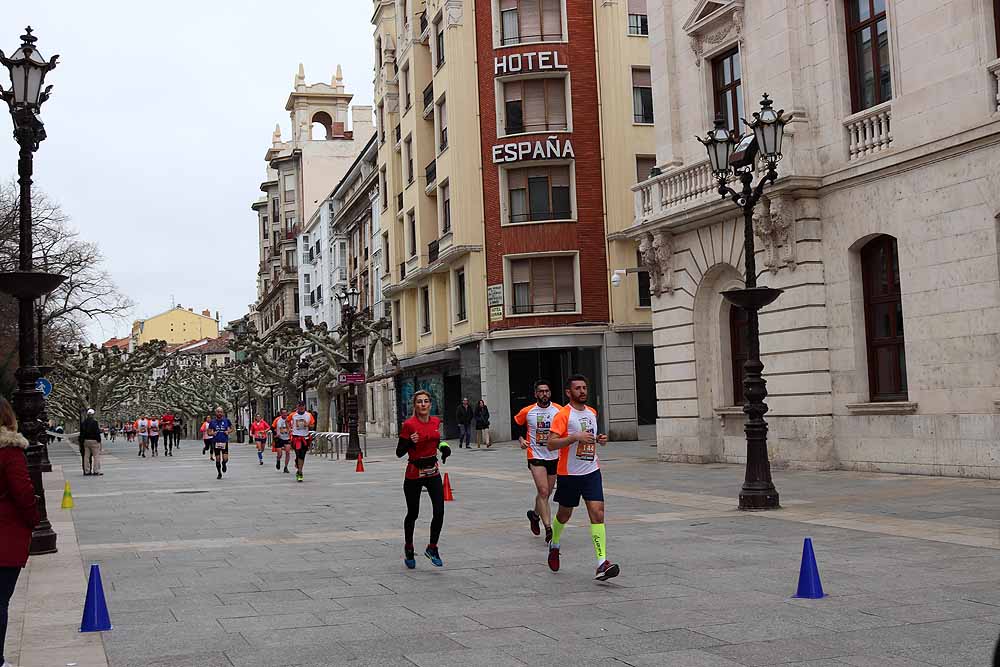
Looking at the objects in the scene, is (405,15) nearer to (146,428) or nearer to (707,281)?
(146,428)

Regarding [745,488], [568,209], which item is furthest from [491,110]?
[745,488]

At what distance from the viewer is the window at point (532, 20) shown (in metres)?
40.7

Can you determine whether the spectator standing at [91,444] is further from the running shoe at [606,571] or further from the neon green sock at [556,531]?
the running shoe at [606,571]

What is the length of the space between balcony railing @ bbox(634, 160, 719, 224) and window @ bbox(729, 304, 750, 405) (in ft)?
8.71

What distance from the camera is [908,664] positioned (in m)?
6.48

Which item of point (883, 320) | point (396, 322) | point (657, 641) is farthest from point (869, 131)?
point (396, 322)

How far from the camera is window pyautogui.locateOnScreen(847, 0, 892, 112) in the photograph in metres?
20.8

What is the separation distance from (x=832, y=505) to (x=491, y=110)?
2792 centimetres

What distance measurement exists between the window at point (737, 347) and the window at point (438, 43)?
23231 millimetres

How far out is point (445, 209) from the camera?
148ft

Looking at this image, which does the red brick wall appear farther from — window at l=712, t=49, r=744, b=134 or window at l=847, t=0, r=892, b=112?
window at l=847, t=0, r=892, b=112

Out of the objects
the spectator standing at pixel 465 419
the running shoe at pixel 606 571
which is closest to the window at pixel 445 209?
the spectator standing at pixel 465 419

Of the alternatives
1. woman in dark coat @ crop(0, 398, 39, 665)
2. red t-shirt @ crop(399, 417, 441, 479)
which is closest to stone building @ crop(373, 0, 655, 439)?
red t-shirt @ crop(399, 417, 441, 479)

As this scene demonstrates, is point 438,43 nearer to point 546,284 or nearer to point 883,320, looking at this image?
point 546,284
